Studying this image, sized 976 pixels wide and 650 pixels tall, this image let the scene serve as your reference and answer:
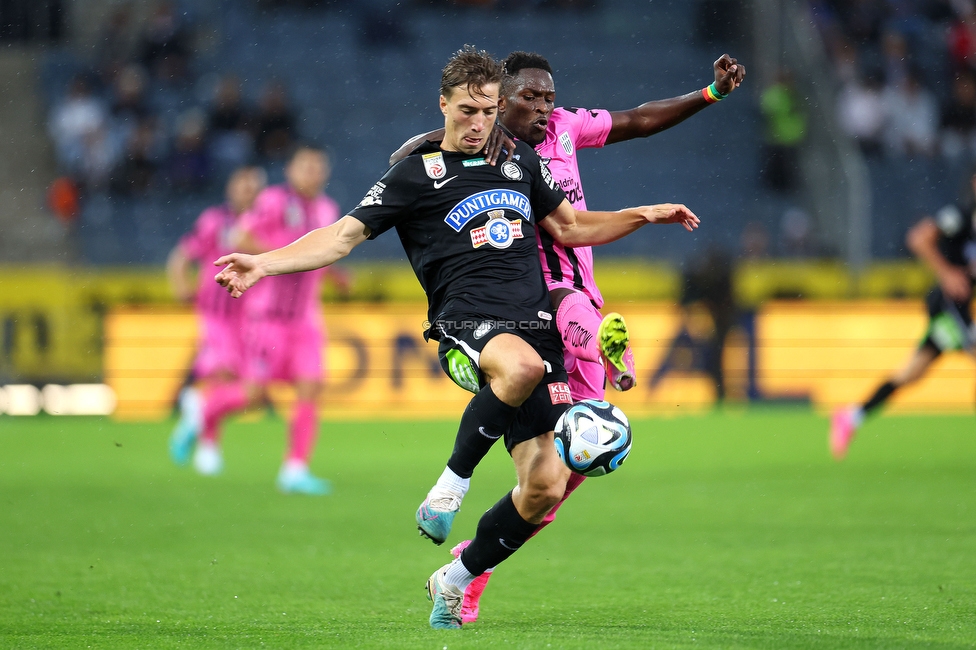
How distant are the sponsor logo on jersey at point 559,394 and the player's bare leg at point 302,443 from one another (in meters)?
4.92

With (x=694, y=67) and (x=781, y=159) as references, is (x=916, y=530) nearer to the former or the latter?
(x=781, y=159)

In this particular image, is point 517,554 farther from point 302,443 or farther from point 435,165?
point 302,443

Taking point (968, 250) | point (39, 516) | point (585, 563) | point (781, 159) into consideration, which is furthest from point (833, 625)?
point (781, 159)

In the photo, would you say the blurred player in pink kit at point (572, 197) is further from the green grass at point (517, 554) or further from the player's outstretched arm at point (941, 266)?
the player's outstretched arm at point (941, 266)

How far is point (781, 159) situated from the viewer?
1988 cm

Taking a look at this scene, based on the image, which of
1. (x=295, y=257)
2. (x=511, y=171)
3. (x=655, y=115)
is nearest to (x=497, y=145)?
(x=511, y=171)

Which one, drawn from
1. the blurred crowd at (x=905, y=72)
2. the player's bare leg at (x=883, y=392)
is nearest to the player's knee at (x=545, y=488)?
the player's bare leg at (x=883, y=392)

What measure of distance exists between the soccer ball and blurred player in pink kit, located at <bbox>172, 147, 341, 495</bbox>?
5.35 metres

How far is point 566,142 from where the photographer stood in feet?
18.8

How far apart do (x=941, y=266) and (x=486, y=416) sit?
729 cm

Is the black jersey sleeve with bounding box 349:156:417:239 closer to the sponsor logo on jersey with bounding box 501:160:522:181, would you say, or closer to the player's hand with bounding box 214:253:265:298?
the sponsor logo on jersey with bounding box 501:160:522:181

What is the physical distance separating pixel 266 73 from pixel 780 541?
15628mm

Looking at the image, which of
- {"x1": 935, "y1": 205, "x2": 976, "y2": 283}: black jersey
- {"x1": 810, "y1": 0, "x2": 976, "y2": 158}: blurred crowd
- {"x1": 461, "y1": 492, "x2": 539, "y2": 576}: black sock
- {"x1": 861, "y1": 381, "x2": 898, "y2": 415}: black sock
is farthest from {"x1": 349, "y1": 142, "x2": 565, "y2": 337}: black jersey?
{"x1": 810, "y1": 0, "x2": 976, "y2": 158}: blurred crowd

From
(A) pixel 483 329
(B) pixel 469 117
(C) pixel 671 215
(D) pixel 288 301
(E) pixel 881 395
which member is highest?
(B) pixel 469 117
